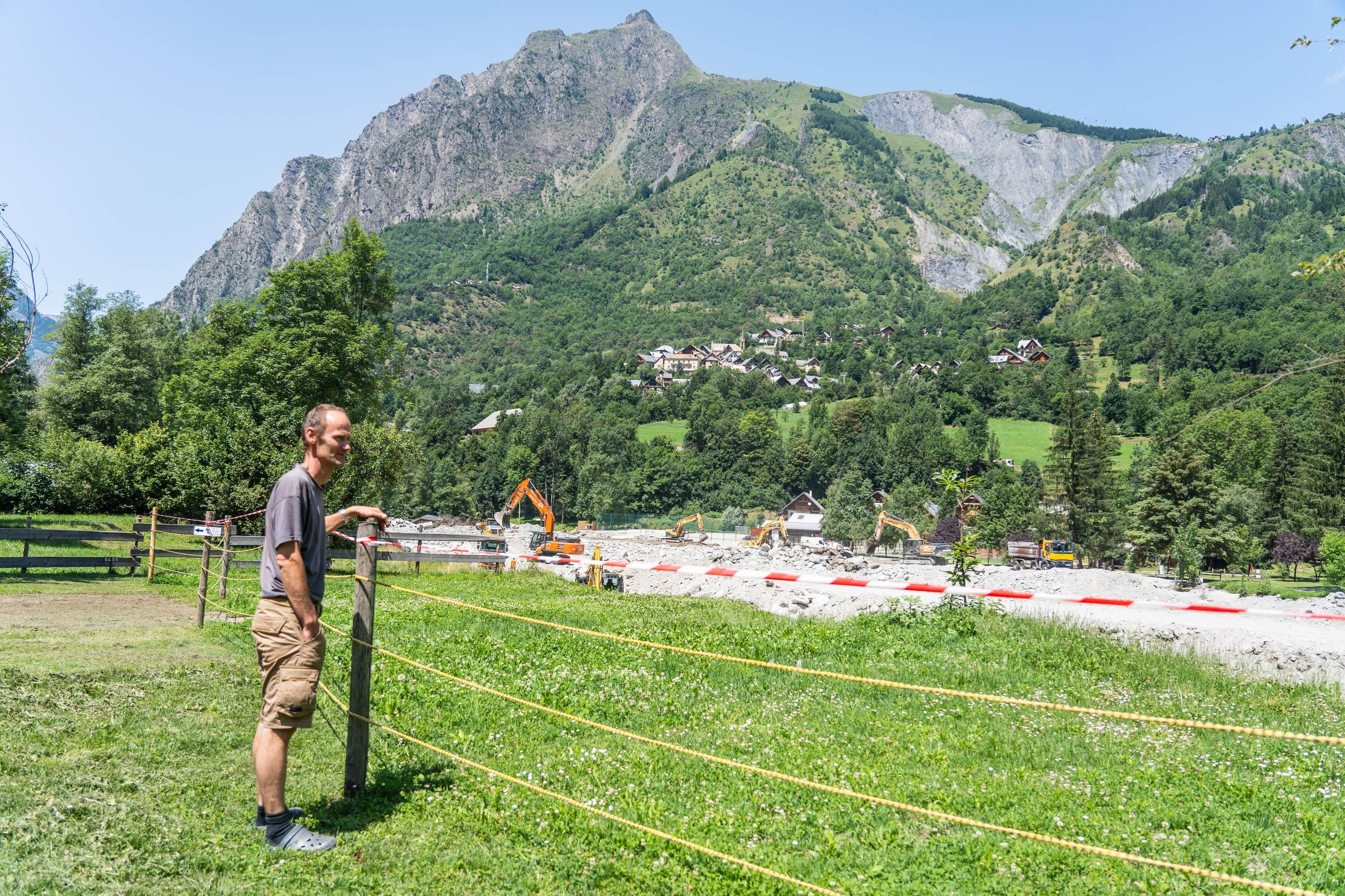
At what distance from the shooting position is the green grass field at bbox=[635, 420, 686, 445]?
14088cm

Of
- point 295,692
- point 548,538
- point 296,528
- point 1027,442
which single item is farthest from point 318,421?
point 1027,442

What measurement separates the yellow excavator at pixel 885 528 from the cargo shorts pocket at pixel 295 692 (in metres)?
59.7

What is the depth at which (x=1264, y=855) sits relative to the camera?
4.83 m

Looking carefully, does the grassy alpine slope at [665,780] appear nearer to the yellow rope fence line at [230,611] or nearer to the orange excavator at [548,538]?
the yellow rope fence line at [230,611]

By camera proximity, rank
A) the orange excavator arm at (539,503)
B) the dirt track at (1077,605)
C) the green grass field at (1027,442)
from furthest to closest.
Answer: the green grass field at (1027,442)
the orange excavator arm at (539,503)
the dirt track at (1077,605)

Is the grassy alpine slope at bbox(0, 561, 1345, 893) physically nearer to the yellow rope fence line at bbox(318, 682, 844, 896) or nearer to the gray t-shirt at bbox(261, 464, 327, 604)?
the yellow rope fence line at bbox(318, 682, 844, 896)

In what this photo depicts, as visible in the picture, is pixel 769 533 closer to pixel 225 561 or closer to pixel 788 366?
pixel 225 561

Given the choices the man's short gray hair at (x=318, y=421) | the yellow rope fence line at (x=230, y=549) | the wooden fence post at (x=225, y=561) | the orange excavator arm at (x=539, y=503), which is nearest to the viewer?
the man's short gray hair at (x=318, y=421)

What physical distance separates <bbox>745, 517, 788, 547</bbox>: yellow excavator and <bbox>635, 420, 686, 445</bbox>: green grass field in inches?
2444

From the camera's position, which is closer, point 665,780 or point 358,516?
point 358,516

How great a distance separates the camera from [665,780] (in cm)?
584

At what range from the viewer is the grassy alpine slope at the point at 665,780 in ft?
14.2

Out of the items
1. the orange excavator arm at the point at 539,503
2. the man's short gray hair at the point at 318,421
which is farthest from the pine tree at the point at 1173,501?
the man's short gray hair at the point at 318,421

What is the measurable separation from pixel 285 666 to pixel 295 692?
179 millimetres
